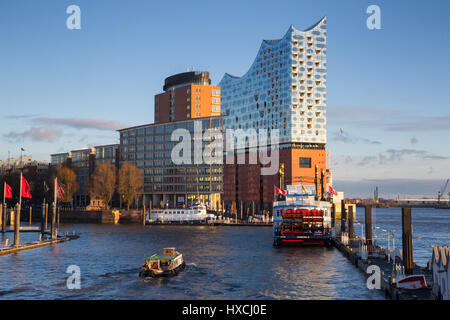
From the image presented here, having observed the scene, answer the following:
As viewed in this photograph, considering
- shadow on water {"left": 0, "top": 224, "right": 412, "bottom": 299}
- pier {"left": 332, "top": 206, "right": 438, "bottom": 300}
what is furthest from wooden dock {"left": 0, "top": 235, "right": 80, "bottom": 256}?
pier {"left": 332, "top": 206, "right": 438, "bottom": 300}

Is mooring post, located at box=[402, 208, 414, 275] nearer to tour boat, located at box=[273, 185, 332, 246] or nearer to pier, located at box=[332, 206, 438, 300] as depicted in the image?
pier, located at box=[332, 206, 438, 300]

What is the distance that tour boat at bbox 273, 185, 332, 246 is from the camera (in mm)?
80062

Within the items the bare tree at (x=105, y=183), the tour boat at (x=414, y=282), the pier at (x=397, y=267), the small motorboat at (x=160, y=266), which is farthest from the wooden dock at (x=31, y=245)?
the bare tree at (x=105, y=183)

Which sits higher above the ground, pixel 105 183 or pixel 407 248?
pixel 105 183

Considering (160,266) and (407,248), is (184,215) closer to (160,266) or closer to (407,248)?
(160,266)

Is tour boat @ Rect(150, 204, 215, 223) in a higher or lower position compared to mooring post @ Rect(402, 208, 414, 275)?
lower

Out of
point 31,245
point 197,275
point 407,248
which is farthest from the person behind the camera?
point 31,245

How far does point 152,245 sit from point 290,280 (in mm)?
42033

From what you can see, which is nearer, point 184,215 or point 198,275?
point 198,275

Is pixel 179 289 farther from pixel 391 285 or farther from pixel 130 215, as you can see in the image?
pixel 130 215

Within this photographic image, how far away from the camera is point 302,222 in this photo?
81750 mm

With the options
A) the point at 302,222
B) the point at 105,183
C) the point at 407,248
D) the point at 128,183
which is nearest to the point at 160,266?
the point at 407,248
